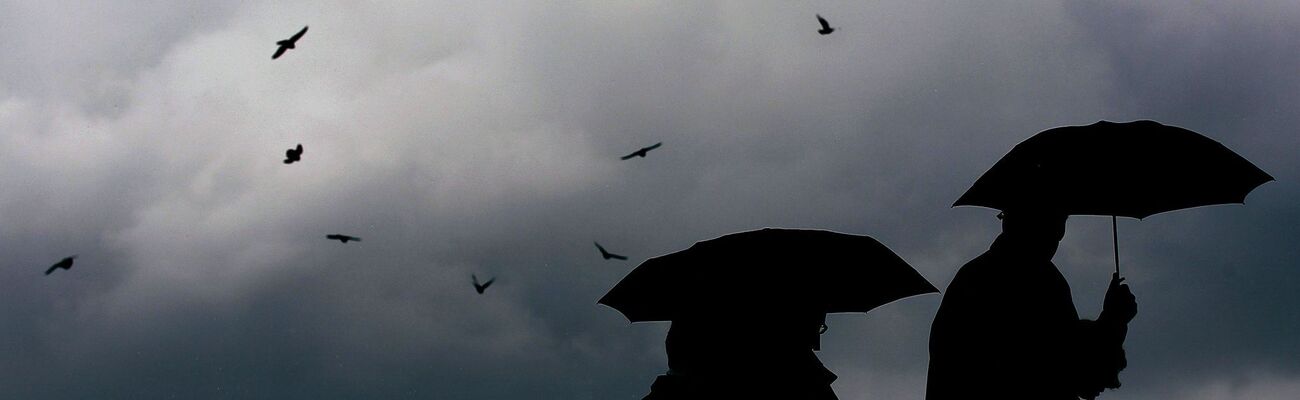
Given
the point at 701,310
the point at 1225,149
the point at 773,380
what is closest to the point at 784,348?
the point at 773,380

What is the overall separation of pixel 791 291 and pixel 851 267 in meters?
0.57

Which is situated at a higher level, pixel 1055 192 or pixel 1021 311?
pixel 1055 192

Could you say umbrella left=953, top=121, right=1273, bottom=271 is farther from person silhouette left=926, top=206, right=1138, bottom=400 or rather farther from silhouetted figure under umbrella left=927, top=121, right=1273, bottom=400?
person silhouette left=926, top=206, right=1138, bottom=400

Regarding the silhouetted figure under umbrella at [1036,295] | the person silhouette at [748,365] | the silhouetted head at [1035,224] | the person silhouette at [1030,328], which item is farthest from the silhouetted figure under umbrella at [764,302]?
the silhouetted head at [1035,224]

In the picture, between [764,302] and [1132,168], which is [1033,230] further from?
[764,302]

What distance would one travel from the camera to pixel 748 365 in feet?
29.6

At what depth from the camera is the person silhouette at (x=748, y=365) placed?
8.99m

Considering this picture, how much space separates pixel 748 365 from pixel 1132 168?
300cm

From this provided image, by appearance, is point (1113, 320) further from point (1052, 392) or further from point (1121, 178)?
point (1121, 178)

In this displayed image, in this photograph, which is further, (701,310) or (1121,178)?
(701,310)

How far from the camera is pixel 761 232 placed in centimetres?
1010

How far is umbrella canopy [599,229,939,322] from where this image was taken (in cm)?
951

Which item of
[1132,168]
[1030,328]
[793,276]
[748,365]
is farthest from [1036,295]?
[793,276]

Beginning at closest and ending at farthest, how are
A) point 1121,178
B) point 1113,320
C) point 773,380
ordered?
point 1113,320, point 1121,178, point 773,380
